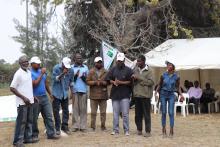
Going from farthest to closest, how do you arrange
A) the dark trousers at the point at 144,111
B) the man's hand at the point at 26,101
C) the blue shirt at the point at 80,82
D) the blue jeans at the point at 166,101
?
the blue shirt at the point at 80,82, the dark trousers at the point at 144,111, the blue jeans at the point at 166,101, the man's hand at the point at 26,101

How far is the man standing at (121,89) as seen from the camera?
1110cm

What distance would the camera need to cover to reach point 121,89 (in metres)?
11.2

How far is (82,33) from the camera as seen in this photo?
2544 centimetres

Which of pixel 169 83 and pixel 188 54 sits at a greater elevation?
pixel 188 54

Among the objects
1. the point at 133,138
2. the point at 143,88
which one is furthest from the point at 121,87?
the point at 133,138

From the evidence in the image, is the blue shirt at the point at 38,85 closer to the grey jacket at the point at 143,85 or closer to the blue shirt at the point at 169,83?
the grey jacket at the point at 143,85

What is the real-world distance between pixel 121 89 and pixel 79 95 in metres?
1.08

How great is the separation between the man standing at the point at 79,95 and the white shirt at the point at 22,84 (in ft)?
7.02

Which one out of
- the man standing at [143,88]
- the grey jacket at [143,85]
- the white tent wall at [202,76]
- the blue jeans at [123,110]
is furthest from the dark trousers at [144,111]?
the white tent wall at [202,76]

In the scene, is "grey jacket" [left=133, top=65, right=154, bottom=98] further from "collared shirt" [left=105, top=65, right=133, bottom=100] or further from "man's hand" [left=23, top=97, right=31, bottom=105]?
"man's hand" [left=23, top=97, right=31, bottom=105]

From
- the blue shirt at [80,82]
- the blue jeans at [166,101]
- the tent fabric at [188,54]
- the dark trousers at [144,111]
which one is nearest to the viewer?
the blue jeans at [166,101]

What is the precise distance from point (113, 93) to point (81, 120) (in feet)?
3.67

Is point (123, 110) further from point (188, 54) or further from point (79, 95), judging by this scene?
point (188, 54)

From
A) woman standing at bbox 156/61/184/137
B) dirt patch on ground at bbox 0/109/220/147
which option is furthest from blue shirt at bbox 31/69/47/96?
woman standing at bbox 156/61/184/137
